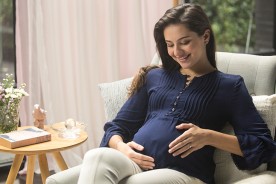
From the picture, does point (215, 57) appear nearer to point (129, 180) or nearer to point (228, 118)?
point (228, 118)

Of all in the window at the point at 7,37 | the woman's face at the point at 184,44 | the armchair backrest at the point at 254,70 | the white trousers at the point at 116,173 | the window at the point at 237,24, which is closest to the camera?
the white trousers at the point at 116,173

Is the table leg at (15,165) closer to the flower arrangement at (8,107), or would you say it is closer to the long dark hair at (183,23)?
the flower arrangement at (8,107)

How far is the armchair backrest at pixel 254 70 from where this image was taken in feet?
6.15

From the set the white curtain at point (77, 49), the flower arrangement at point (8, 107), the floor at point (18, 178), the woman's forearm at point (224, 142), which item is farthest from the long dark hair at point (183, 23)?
the floor at point (18, 178)

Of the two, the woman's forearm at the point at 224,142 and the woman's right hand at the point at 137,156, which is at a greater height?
the woman's forearm at the point at 224,142

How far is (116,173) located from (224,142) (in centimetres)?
43

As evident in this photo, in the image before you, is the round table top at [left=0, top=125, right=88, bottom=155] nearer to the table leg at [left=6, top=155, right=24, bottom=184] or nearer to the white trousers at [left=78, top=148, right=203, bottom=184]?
the table leg at [left=6, top=155, right=24, bottom=184]

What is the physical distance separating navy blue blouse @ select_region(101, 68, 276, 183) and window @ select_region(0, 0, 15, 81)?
1.31m

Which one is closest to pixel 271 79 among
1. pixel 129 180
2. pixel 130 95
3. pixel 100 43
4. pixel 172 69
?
pixel 172 69

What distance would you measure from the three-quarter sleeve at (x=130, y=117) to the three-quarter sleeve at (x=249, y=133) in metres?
0.42

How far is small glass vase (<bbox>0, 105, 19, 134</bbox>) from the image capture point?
7.07 feet

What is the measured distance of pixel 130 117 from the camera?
1.93 m

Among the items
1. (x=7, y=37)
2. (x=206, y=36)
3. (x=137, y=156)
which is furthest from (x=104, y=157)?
(x=7, y=37)

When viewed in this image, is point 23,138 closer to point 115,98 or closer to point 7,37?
point 115,98
